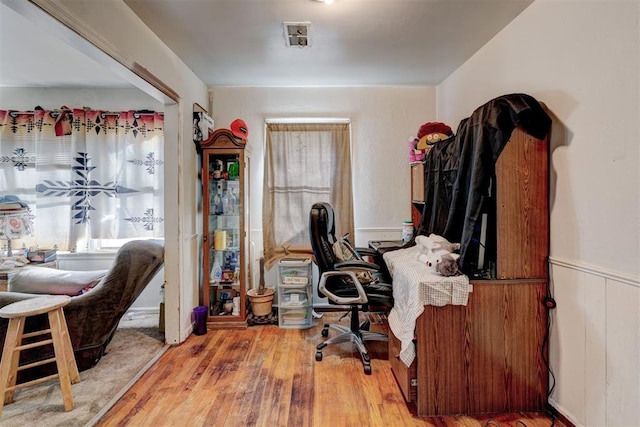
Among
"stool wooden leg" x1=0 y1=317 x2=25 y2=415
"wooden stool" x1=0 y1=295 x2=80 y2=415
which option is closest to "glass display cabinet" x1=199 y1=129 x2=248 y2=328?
"wooden stool" x1=0 y1=295 x2=80 y2=415

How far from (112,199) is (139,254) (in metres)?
1.26

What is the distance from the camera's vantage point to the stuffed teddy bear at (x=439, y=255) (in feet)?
5.64

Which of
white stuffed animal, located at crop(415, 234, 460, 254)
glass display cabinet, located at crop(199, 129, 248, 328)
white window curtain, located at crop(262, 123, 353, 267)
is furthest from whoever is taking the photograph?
white window curtain, located at crop(262, 123, 353, 267)

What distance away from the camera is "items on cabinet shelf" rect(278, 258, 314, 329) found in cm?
300

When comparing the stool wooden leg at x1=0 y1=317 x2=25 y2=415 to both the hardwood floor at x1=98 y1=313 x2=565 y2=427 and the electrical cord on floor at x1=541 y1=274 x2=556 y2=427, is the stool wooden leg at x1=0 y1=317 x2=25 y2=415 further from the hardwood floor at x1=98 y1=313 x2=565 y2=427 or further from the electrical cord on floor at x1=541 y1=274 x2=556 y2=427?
the electrical cord on floor at x1=541 y1=274 x2=556 y2=427

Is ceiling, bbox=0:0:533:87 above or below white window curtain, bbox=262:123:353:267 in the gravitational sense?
above

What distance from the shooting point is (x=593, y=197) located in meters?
1.52

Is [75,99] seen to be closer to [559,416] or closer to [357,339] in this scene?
[357,339]

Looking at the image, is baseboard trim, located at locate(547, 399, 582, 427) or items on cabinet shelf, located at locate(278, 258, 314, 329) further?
items on cabinet shelf, located at locate(278, 258, 314, 329)

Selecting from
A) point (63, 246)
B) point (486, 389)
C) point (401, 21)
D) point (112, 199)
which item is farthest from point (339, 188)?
point (63, 246)

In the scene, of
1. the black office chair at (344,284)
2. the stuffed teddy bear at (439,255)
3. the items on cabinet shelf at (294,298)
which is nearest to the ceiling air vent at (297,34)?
the black office chair at (344,284)

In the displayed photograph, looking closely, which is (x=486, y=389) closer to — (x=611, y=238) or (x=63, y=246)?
(x=611, y=238)

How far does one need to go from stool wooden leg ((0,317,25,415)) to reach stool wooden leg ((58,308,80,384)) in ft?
0.66

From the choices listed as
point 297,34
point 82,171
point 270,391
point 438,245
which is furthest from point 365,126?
point 82,171
